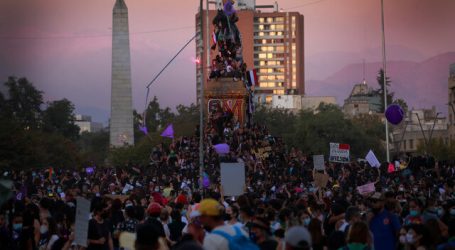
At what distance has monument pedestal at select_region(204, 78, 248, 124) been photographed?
58.1 meters

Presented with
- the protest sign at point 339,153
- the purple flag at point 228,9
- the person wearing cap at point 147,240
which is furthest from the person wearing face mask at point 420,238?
the purple flag at point 228,9

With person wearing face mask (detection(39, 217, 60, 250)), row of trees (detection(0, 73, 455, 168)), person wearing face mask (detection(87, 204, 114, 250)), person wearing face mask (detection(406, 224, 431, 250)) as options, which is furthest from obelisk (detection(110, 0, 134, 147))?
person wearing face mask (detection(406, 224, 431, 250))

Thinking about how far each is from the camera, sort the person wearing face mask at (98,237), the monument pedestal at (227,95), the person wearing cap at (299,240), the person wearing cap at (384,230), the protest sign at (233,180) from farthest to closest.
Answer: the monument pedestal at (227,95) → the protest sign at (233,180) → the person wearing cap at (384,230) → the person wearing face mask at (98,237) → the person wearing cap at (299,240)

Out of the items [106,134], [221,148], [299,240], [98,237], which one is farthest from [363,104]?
[299,240]

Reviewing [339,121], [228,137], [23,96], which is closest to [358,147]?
[339,121]

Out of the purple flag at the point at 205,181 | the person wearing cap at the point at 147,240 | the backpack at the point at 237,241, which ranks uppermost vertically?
the person wearing cap at the point at 147,240

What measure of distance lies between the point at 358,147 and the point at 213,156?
55.9m

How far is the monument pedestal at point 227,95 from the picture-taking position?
58062 mm

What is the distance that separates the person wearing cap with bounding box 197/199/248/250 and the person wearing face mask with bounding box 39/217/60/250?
4.89m

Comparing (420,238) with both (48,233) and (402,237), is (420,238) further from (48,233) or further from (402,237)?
(48,233)

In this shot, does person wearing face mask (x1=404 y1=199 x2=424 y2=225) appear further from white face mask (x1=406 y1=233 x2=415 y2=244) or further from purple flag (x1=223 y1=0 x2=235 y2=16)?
purple flag (x1=223 y1=0 x2=235 y2=16)

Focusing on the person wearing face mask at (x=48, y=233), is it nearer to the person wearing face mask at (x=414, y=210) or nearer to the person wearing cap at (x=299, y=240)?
the person wearing face mask at (x=414, y=210)

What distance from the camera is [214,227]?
10.6 meters

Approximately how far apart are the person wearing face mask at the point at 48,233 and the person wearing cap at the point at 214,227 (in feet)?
16.1
